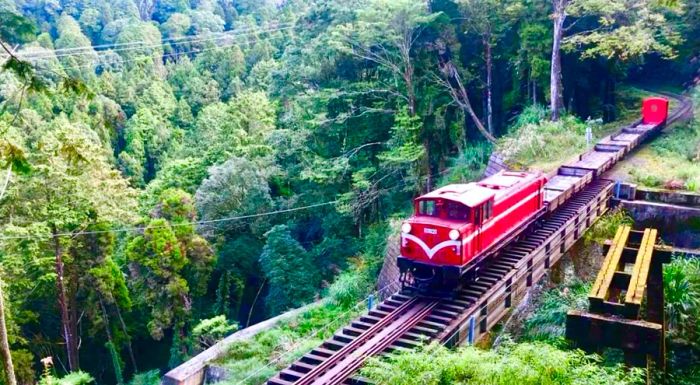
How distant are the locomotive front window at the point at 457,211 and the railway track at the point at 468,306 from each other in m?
1.55

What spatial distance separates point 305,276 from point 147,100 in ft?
132

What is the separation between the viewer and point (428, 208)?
41.5ft

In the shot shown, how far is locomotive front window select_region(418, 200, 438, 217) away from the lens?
41.1 feet

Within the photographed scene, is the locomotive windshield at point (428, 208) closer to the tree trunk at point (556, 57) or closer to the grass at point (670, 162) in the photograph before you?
the grass at point (670, 162)

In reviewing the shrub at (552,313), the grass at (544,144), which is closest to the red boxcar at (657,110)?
the grass at (544,144)

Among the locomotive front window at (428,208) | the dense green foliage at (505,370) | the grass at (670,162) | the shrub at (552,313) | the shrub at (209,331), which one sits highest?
the locomotive front window at (428,208)

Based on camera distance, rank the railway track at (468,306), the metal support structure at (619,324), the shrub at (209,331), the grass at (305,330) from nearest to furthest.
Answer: the metal support structure at (619,324) < the railway track at (468,306) < the grass at (305,330) < the shrub at (209,331)

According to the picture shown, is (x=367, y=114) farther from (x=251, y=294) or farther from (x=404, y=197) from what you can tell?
(x=251, y=294)

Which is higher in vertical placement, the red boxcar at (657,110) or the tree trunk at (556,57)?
the tree trunk at (556,57)

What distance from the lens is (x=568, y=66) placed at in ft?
94.1

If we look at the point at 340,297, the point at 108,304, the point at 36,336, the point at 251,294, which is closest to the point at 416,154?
the point at 340,297

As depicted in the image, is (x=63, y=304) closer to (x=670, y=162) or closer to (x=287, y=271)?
(x=287, y=271)

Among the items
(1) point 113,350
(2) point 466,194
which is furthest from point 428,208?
(1) point 113,350

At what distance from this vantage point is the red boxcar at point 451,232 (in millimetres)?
11719
